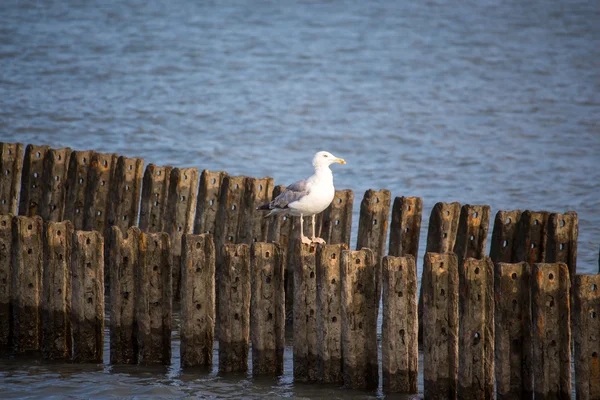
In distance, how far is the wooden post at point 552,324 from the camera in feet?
32.4

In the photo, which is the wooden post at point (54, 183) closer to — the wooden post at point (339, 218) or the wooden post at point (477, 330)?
the wooden post at point (339, 218)

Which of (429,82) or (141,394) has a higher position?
(429,82)

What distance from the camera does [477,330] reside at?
1019 centimetres

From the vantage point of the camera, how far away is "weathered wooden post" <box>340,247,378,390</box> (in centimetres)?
1070

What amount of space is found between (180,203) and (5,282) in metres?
2.96

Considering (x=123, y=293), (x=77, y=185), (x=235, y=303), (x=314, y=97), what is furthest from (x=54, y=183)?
(x=314, y=97)

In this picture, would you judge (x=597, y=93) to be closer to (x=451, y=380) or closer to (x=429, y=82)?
(x=429, y=82)

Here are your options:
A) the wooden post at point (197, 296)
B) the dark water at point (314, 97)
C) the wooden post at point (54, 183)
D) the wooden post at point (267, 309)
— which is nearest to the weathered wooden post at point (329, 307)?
the dark water at point (314, 97)

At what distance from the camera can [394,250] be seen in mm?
13070

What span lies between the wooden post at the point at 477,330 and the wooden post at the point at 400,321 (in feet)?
1.73

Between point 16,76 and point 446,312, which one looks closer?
point 446,312

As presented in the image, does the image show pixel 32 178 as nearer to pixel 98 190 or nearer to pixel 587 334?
pixel 98 190

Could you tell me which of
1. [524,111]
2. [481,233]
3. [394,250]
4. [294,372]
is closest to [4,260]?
[294,372]

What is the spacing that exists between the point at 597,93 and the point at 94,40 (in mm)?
21522
